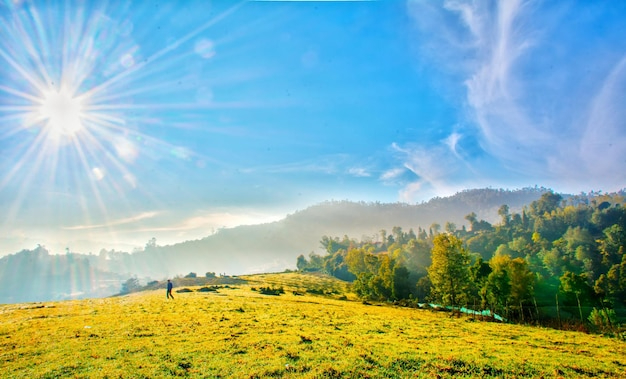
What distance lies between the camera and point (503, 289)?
2830 inches

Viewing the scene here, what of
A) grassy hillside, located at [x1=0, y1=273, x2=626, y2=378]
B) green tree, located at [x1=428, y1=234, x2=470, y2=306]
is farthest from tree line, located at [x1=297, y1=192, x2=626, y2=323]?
grassy hillside, located at [x1=0, y1=273, x2=626, y2=378]

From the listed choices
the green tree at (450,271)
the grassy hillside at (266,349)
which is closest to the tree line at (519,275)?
the green tree at (450,271)

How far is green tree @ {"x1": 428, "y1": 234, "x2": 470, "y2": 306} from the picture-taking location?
236ft

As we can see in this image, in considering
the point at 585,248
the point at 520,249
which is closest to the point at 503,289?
the point at 585,248

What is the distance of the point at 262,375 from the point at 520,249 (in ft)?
704

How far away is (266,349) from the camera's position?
2203 centimetres

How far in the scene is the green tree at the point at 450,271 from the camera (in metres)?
72.1

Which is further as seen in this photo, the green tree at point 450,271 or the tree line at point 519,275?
the tree line at point 519,275

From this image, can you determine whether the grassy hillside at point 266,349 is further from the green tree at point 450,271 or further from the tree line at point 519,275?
the green tree at point 450,271

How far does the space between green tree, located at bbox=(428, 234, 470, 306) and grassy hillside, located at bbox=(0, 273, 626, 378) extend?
38.0m

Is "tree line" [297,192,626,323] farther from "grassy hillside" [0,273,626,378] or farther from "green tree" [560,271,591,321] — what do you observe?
"grassy hillside" [0,273,626,378]

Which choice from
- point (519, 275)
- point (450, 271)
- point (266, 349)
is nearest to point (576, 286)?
point (519, 275)

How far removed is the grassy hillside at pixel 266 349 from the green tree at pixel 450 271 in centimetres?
3796

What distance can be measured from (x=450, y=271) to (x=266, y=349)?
62.7 metres
